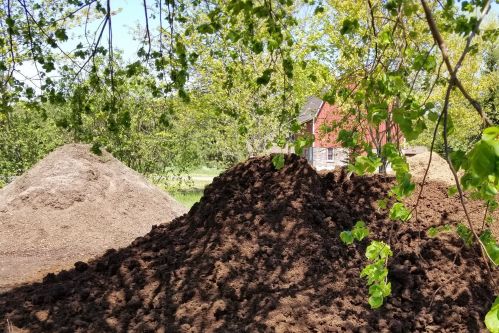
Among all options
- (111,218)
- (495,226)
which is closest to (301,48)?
(111,218)

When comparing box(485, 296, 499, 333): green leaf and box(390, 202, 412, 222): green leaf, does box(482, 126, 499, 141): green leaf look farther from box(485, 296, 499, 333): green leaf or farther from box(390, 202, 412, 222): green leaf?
box(390, 202, 412, 222): green leaf

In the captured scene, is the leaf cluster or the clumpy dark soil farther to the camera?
the clumpy dark soil

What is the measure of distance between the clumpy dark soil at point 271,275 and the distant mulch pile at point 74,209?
9.27 ft

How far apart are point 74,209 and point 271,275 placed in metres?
5.71

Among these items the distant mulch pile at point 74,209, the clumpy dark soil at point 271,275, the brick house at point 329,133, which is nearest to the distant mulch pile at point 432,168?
the brick house at point 329,133

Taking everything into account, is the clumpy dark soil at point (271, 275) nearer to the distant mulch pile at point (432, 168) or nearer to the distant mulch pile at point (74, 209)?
the distant mulch pile at point (432, 168)

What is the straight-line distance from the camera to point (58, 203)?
848 cm

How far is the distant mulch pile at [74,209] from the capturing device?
7.39 metres

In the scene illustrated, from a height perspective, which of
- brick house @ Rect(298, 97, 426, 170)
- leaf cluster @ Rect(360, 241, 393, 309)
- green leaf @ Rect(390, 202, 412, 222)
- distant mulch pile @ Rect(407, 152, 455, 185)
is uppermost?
brick house @ Rect(298, 97, 426, 170)

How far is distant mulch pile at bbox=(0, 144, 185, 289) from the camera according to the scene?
7.39 metres

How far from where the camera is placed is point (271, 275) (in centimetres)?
369

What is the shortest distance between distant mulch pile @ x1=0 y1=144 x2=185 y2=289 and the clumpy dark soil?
2.83 m

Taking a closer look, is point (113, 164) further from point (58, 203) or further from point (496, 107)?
point (496, 107)

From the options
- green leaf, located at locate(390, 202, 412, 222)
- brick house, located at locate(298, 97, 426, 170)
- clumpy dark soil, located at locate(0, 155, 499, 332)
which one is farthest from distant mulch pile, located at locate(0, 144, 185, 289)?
green leaf, located at locate(390, 202, 412, 222)
